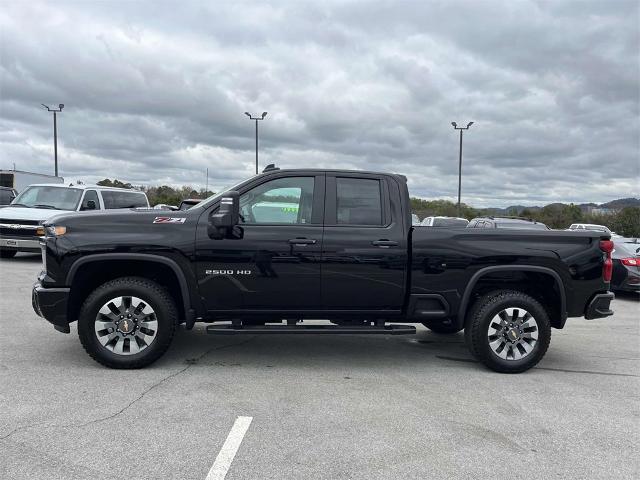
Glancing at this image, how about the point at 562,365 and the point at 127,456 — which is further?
the point at 562,365

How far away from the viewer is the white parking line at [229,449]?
10.4 feet

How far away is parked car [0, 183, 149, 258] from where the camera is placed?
1253 cm

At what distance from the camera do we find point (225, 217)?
4.82m

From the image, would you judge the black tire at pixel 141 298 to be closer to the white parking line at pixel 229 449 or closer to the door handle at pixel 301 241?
the door handle at pixel 301 241

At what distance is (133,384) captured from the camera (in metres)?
4.65

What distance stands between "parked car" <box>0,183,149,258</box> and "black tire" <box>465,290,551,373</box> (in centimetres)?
1025

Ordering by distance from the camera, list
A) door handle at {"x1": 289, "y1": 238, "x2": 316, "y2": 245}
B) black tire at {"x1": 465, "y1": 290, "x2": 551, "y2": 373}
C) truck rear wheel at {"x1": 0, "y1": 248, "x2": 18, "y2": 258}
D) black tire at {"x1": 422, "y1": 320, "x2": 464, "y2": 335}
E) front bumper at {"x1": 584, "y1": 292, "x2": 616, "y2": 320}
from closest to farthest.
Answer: door handle at {"x1": 289, "y1": 238, "x2": 316, "y2": 245}
black tire at {"x1": 465, "y1": 290, "x2": 551, "y2": 373}
front bumper at {"x1": 584, "y1": 292, "x2": 616, "y2": 320}
black tire at {"x1": 422, "y1": 320, "x2": 464, "y2": 335}
truck rear wheel at {"x1": 0, "y1": 248, "x2": 18, "y2": 258}

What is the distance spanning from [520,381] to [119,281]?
398 centimetres

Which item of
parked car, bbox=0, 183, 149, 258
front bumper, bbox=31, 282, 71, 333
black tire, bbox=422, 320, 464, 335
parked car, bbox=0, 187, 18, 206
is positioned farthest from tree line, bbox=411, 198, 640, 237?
front bumper, bbox=31, 282, 71, 333

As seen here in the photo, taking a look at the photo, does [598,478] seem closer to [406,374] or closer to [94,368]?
[406,374]

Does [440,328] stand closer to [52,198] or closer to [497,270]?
[497,270]

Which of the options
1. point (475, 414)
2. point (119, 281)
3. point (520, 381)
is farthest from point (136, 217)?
point (520, 381)

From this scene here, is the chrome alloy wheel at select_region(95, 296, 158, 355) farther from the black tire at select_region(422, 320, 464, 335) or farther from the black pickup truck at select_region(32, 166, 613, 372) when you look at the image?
the black tire at select_region(422, 320, 464, 335)

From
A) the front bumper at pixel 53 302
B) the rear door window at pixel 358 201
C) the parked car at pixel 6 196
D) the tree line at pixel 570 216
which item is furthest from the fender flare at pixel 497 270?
the tree line at pixel 570 216
